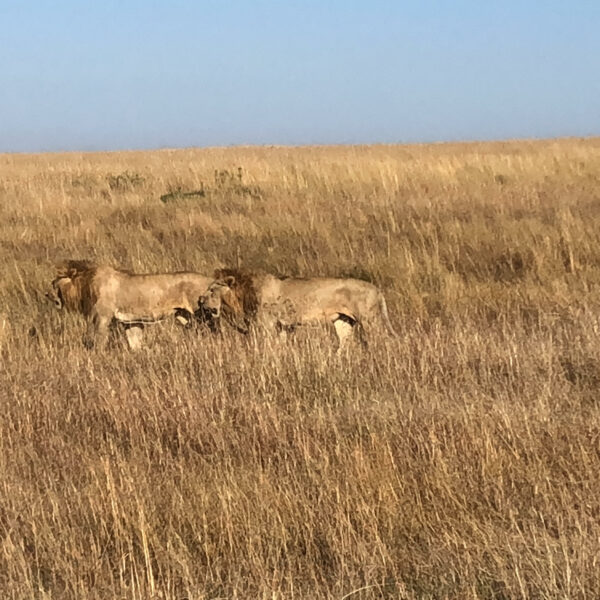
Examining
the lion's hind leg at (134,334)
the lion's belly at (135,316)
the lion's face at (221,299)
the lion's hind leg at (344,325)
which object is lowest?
the lion's hind leg at (134,334)

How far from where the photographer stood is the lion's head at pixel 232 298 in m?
8.02

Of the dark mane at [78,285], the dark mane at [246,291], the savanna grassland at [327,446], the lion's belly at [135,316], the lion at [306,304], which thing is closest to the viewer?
the savanna grassland at [327,446]

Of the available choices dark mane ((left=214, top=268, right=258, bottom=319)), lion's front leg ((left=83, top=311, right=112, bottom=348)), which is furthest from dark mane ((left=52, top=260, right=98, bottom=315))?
dark mane ((left=214, top=268, right=258, bottom=319))

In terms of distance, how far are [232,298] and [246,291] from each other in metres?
0.13

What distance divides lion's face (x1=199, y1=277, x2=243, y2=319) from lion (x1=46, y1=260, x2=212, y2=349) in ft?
0.81

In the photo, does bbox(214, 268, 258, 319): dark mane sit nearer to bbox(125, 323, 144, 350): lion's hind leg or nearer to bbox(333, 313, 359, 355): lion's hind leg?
bbox(333, 313, 359, 355): lion's hind leg

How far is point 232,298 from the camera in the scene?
805 cm

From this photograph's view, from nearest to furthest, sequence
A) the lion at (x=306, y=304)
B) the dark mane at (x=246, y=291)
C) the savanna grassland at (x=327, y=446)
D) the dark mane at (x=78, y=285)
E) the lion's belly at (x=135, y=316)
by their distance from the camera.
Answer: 1. the savanna grassland at (x=327, y=446)
2. the lion at (x=306, y=304)
3. the dark mane at (x=246, y=291)
4. the lion's belly at (x=135, y=316)
5. the dark mane at (x=78, y=285)

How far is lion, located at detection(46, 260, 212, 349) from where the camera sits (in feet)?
27.1

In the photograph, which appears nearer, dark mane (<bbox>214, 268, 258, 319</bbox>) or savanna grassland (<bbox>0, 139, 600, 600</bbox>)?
savanna grassland (<bbox>0, 139, 600, 600</bbox>)

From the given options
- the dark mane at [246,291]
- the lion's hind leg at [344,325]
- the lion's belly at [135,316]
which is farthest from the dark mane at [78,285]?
the lion's hind leg at [344,325]

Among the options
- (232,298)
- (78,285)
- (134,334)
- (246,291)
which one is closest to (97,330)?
(134,334)

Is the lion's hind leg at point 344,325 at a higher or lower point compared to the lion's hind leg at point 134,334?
higher

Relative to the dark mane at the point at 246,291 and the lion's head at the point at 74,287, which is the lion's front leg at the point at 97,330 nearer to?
the lion's head at the point at 74,287
